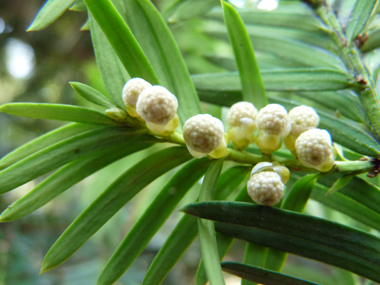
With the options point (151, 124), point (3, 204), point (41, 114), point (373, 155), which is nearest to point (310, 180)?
point (373, 155)

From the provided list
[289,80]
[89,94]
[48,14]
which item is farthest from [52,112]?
[289,80]

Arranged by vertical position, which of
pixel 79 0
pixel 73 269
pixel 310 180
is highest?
pixel 79 0

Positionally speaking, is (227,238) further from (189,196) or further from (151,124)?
(189,196)

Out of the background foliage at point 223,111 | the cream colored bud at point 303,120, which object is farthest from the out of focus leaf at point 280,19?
the cream colored bud at point 303,120

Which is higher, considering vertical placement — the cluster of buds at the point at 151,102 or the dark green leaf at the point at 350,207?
the dark green leaf at the point at 350,207

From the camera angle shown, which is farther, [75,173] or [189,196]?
[189,196]

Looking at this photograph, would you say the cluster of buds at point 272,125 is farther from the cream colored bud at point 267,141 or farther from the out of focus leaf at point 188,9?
the out of focus leaf at point 188,9

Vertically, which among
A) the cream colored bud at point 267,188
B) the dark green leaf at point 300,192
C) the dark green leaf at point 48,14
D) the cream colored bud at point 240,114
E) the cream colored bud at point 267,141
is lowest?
the cream colored bud at point 267,188
